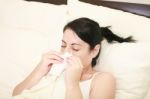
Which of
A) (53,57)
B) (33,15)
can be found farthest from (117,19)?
(33,15)

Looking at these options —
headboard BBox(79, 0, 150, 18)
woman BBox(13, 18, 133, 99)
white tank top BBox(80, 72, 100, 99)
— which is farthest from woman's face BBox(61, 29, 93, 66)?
headboard BBox(79, 0, 150, 18)

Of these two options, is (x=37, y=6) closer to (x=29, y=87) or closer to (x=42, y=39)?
(x=42, y=39)

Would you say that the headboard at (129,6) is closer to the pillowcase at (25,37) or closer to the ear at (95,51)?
the pillowcase at (25,37)

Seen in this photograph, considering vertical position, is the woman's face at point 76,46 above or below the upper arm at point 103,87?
above

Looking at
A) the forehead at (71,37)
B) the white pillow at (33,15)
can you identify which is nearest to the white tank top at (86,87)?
the forehead at (71,37)

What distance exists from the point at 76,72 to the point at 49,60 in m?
0.19

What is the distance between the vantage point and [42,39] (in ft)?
6.00

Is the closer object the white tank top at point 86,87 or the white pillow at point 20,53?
the white tank top at point 86,87

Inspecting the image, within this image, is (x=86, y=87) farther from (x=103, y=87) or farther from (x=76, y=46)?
(x=76, y=46)

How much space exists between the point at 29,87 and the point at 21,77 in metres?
0.22

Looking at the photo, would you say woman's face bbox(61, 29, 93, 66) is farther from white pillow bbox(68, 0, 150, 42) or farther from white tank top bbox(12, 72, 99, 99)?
white pillow bbox(68, 0, 150, 42)

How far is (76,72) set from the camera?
4.73 feet

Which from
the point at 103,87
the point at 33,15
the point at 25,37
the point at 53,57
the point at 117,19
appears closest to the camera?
the point at 103,87

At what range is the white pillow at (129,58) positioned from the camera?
154 cm
